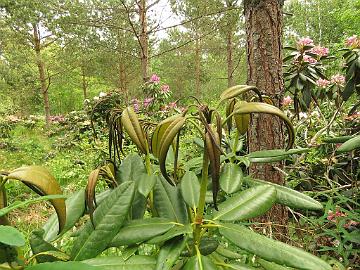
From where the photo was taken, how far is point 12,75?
1084 cm

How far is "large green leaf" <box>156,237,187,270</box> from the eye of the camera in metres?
0.54

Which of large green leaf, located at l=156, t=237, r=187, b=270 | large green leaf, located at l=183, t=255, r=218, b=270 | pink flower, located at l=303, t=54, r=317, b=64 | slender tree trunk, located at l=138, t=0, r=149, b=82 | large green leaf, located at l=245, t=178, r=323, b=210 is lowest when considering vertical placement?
large green leaf, located at l=183, t=255, r=218, b=270

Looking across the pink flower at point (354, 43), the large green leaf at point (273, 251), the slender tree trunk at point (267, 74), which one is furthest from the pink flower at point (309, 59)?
the large green leaf at point (273, 251)

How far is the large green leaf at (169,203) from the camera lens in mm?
686

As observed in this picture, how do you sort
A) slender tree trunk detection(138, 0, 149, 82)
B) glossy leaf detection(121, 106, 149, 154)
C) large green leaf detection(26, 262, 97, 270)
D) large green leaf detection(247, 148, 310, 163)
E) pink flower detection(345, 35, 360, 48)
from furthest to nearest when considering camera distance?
slender tree trunk detection(138, 0, 149, 82)
pink flower detection(345, 35, 360, 48)
large green leaf detection(247, 148, 310, 163)
glossy leaf detection(121, 106, 149, 154)
large green leaf detection(26, 262, 97, 270)

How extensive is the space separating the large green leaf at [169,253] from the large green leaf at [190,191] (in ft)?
0.26

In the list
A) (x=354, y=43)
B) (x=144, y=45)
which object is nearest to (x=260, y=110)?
(x=354, y=43)

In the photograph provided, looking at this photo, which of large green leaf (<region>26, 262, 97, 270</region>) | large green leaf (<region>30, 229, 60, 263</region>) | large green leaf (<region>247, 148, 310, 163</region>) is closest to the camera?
large green leaf (<region>26, 262, 97, 270</region>)

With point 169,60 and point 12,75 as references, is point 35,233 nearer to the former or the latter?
point 12,75

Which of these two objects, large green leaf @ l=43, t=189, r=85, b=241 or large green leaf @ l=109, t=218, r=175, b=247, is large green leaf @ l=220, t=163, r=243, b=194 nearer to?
large green leaf @ l=109, t=218, r=175, b=247

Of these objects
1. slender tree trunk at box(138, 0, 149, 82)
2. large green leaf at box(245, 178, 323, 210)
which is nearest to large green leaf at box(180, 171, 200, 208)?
large green leaf at box(245, 178, 323, 210)

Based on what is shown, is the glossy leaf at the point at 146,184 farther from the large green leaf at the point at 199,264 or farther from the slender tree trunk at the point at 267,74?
the slender tree trunk at the point at 267,74

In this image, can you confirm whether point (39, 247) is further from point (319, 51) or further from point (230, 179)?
point (319, 51)

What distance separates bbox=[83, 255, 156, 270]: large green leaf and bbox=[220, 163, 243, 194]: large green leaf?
21 centimetres
